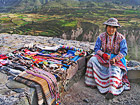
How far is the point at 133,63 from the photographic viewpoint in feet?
15.2

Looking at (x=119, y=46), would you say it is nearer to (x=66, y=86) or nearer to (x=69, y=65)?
(x=69, y=65)

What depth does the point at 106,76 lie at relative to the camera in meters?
3.63

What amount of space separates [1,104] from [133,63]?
3.82 meters

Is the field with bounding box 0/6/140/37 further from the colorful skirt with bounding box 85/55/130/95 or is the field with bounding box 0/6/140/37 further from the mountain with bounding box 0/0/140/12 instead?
the colorful skirt with bounding box 85/55/130/95

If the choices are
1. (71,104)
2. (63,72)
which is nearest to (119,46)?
(63,72)

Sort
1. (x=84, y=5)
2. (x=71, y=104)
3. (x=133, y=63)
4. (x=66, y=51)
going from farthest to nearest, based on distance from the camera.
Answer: (x=84, y=5)
(x=66, y=51)
(x=133, y=63)
(x=71, y=104)

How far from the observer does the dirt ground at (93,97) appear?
321cm

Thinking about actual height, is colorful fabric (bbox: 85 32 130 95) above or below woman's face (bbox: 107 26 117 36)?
below

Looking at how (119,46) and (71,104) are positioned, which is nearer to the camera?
(71,104)

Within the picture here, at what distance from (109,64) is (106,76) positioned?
296 mm

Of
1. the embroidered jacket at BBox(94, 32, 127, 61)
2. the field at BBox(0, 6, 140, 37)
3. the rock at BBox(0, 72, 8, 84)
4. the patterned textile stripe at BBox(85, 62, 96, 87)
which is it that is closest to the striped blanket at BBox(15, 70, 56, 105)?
the rock at BBox(0, 72, 8, 84)

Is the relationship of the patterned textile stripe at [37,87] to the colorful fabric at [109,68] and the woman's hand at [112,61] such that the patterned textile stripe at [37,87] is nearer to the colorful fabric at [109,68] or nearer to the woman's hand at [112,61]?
the colorful fabric at [109,68]

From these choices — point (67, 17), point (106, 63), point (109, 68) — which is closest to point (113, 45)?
point (106, 63)

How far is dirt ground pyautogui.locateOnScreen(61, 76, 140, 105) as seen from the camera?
3.21 meters
